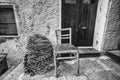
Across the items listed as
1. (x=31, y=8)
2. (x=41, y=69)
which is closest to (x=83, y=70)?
(x=41, y=69)

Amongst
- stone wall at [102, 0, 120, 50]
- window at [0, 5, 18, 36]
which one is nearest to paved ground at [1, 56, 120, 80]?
stone wall at [102, 0, 120, 50]

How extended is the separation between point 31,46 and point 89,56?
68.0 inches

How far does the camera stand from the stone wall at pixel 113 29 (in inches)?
73.0

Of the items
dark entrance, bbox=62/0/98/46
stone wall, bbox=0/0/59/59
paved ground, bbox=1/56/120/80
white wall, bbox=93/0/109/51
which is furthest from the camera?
dark entrance, bbox=62/0/98/46

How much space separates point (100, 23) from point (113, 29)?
0.40 m

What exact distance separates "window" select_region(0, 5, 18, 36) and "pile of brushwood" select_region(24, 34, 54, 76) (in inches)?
36.6

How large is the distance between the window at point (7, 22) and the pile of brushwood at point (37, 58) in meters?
0.93

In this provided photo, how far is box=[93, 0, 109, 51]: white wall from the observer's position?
1.92 m

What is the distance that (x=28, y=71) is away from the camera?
164 centimetres

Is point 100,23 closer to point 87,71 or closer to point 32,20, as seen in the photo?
point 87,71

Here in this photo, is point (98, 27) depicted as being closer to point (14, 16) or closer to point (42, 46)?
point (42, 46)

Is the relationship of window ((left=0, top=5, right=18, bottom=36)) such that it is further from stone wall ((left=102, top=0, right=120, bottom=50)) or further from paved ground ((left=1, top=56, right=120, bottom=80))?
stone wall ((left=102, top=0, right=120, bottom=50))

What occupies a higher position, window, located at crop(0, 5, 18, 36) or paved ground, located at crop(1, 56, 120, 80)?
window, located at crop(0, 5, 18, 36)

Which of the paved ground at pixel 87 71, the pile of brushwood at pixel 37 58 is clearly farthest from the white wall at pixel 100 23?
the pile of brushwood at pixel 37 58
